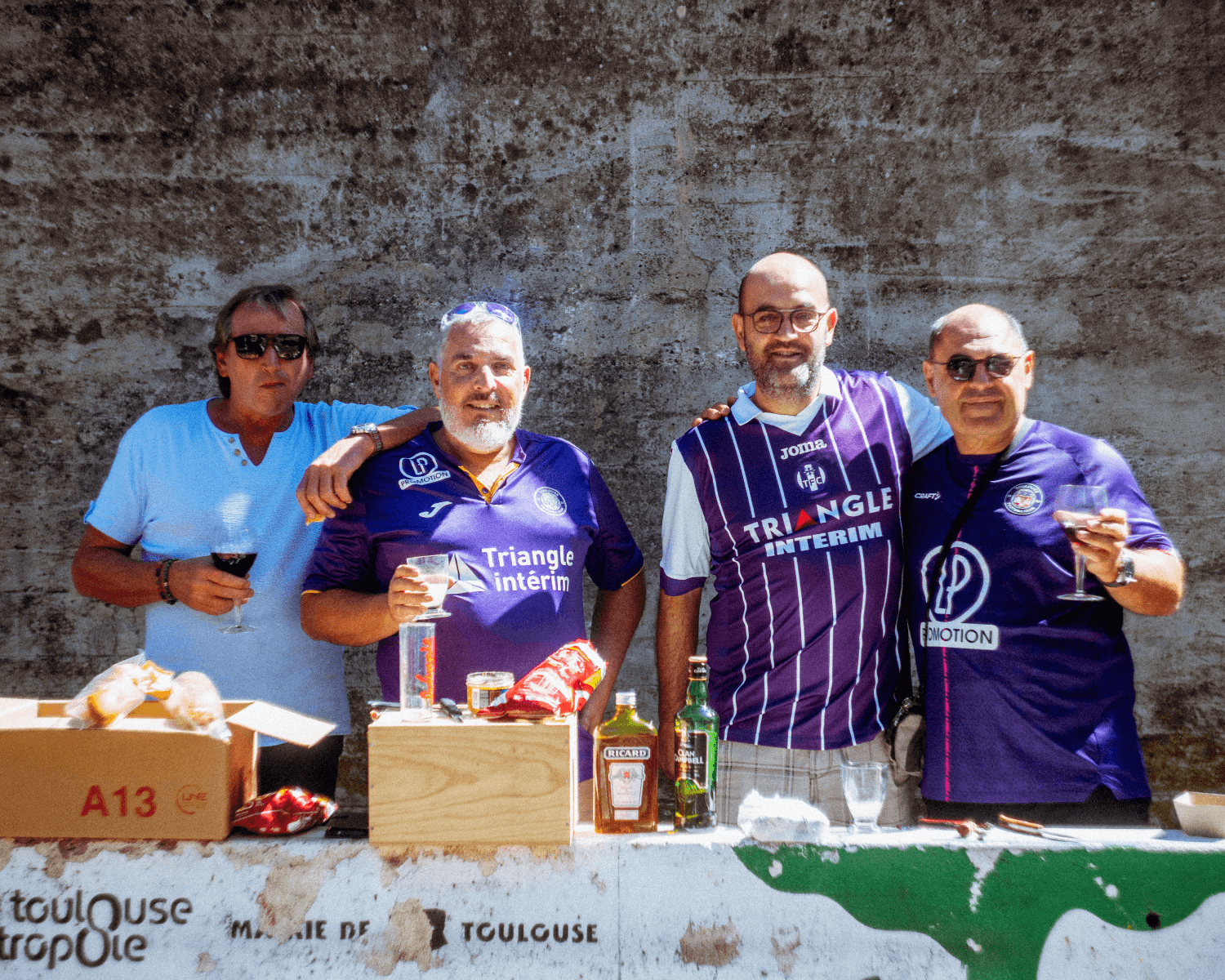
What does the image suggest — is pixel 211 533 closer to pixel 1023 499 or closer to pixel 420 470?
pixel 420 470

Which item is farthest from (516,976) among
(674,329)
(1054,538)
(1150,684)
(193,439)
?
(1150,684)

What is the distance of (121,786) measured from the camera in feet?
5.51

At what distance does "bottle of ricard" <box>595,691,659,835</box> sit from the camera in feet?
5.58

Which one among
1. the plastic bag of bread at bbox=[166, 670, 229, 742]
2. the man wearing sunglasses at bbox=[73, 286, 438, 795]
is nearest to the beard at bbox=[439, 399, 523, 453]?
the man wearing sunglasses at bbox=[73, 286, 438, 795]

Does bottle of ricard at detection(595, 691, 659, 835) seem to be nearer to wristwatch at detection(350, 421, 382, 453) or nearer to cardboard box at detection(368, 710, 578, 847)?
cardboard box at detection(368, 710, 578, 847)

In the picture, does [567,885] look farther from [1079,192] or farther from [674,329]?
[1079,192]

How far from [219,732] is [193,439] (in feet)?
4.09

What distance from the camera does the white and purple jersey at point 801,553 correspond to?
7.69 ft

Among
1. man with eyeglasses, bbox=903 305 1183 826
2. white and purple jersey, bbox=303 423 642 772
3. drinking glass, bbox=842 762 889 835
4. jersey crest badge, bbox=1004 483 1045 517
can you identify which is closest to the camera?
drinking glass, bbox=842 762 889 835

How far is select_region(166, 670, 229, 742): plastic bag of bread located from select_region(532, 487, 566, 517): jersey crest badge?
1026mm

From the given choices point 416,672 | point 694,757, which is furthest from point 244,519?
point 694,757

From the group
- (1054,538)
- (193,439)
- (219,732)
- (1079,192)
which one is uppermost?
(1079,192)

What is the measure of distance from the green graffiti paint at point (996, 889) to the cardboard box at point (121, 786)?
1061 mm

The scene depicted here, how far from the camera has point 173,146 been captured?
11.7ft
